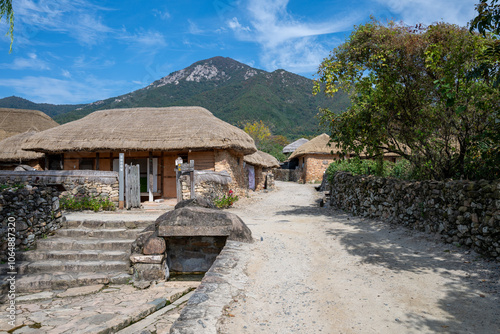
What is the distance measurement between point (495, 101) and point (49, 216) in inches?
383

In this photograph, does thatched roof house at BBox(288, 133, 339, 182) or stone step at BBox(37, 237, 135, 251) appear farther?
thatched roof house at BBox(288, 133, 339, 182)

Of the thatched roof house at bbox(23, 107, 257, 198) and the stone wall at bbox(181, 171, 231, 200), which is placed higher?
the thatched roof house at bbox(23, 107, 257, 198)

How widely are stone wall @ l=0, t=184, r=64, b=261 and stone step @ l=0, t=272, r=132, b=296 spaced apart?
94 cm

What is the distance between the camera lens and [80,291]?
5371 millimetres

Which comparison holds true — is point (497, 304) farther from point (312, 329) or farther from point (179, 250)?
point (179, 250)

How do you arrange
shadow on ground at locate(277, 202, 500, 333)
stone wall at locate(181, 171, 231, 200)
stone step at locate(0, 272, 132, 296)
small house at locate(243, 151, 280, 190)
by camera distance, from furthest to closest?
small house at locate(243, 151, 280, 190), stone wall at locate(181, 171, 231, 200), stone step at locate(0, 272, 132, 296), shadow on ground at locate(277, 202, 500, 333)

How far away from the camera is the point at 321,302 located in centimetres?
349

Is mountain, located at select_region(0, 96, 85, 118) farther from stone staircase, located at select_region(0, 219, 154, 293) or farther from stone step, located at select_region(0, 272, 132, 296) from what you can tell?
stone step, located at select_region(0, 272, 132, 296)

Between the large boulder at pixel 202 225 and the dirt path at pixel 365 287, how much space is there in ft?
1.56

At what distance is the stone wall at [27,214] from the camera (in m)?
6.02

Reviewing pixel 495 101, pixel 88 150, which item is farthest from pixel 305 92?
pixel 495 101

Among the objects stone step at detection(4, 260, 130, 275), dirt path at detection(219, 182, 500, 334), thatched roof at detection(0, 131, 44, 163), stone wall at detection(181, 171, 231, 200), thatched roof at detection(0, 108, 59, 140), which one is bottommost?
stone step at detection(4, 260, 130, 275)

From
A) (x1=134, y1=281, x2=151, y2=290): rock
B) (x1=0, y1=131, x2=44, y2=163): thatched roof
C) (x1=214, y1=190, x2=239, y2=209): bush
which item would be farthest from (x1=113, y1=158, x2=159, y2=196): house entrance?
(x1=134, y1=281, x2=151, y2=290): rock

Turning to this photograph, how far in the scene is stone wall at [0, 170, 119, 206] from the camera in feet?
32.5
